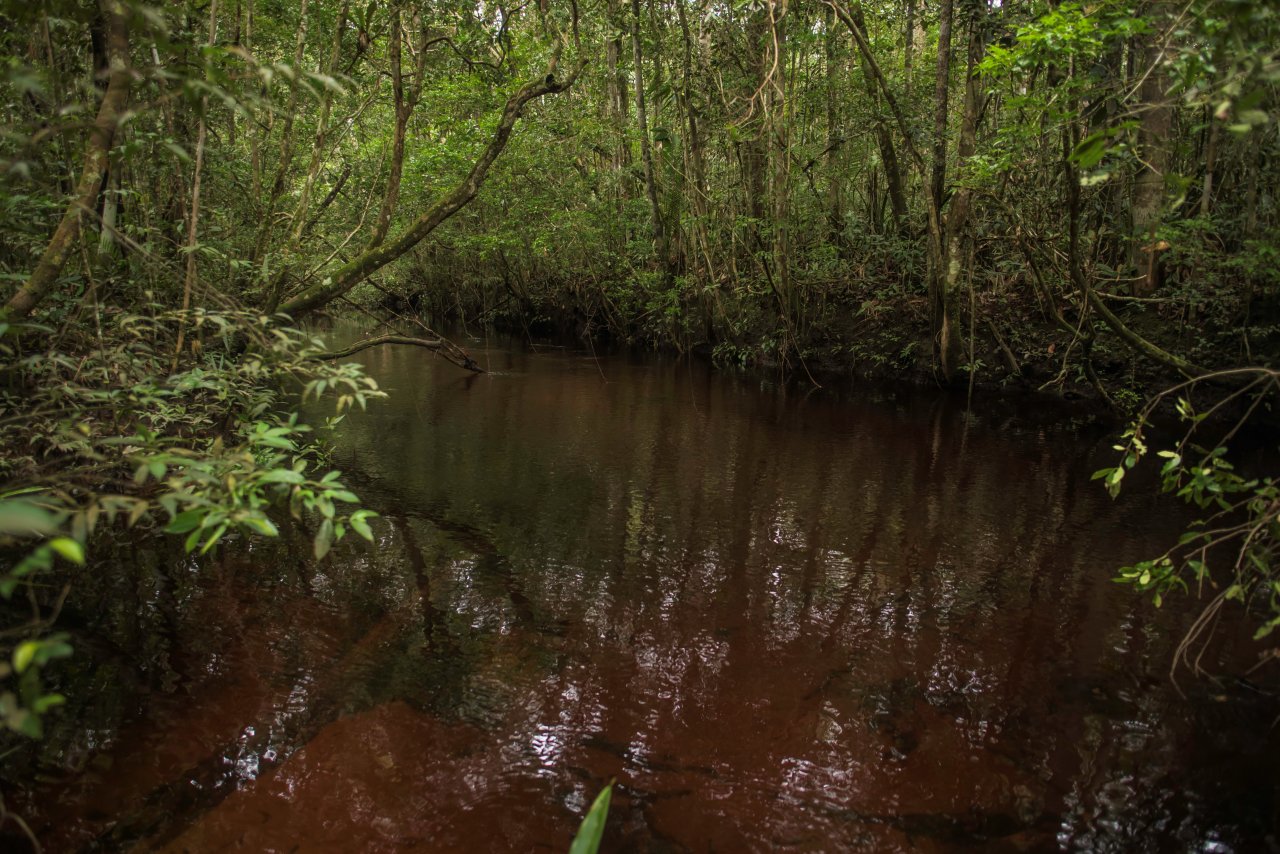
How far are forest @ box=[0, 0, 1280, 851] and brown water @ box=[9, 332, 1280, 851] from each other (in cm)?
4

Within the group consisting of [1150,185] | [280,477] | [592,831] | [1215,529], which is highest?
[1150,185]

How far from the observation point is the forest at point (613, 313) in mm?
2760

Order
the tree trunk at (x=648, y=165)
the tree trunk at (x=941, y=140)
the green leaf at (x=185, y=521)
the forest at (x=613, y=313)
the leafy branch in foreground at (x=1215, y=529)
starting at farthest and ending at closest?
the tree trunk at (x=648, y=165)
the tree trunk at (x=941, y=140)
the leafy branch in foreground at (x=1215, y=529)
the forest at (x=613, y=313)
the green leaf at (x=185, y=521)

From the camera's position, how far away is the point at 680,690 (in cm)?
371

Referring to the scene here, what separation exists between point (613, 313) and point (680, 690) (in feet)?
52.5

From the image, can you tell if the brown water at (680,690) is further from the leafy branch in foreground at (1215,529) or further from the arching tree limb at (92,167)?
the arching tree limb at (92,167)

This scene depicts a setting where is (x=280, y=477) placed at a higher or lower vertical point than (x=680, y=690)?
higher

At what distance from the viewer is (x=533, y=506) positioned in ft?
21.6

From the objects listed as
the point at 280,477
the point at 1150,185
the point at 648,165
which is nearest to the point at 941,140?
the point at 1150,185

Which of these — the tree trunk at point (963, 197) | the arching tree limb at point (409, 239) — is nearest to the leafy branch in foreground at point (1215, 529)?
the tree trunk at point (963, 197)

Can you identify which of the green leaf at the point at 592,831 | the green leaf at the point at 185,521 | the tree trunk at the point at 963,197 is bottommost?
the green leaf at the point at 592,831

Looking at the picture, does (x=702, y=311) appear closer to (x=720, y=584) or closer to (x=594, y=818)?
(x=720, y=584)

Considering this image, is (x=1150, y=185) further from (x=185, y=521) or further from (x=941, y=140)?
(x=185, y=521)

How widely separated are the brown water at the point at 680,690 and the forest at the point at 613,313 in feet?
0.14
